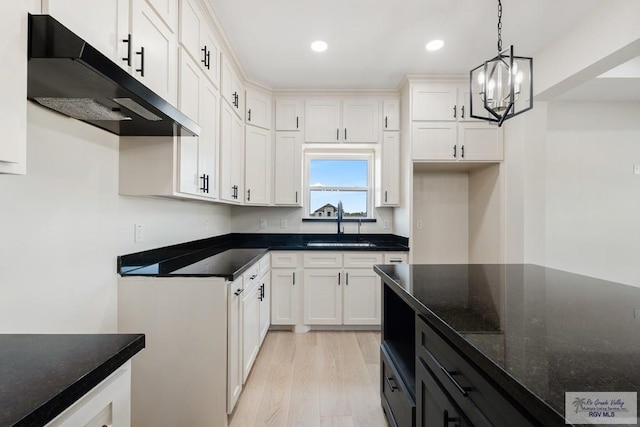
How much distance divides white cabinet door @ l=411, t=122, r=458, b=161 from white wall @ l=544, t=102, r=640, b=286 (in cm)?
132

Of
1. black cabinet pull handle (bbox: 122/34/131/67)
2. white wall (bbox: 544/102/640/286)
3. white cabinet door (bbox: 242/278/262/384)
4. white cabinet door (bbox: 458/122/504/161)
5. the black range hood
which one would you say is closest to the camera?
the black range hood

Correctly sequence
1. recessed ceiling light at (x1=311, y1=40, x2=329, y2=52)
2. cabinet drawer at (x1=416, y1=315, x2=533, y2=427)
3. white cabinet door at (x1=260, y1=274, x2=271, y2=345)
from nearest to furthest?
cabinet drawer at (x1=416, y1=315, x2=533, y2=427)
recessed ceiling light at (x1=311, y1=40, x2=329, y2=52)
white cabinet door at (x1=260, y1=274, x2=271, y2=345)

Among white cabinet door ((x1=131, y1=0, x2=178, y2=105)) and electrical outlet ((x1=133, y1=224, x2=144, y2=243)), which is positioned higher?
white cabinet door ((x1=131, y1=0, x2=178, y2=105))

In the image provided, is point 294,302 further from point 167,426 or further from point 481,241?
point 481,241

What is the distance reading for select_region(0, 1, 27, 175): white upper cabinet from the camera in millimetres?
708

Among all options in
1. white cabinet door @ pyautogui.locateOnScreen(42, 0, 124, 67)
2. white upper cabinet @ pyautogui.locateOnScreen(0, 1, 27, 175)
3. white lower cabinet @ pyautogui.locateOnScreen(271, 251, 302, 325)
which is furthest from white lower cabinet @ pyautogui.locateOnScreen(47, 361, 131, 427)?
white lower cabinet @ pyautogui.locateOnScreen(271, 251, 302, 325)

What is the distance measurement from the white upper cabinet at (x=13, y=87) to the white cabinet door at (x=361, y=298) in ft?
9.19

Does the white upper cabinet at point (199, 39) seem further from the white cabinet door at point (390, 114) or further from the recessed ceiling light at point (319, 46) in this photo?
the white cabinet door at point (390, 114)

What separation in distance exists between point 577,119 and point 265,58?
3.59 meters

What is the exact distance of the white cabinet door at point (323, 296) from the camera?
10.6ft

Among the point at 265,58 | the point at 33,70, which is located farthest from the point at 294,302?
the point at 33,70

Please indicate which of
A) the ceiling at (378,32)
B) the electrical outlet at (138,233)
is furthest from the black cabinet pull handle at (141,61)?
the ceiling at (378,32)

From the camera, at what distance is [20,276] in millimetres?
1149

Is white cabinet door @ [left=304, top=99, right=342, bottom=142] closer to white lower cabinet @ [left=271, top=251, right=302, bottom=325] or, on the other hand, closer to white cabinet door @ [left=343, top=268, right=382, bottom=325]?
white lower cabinet @ [left=271, top=251, right=302, bottom=325]
